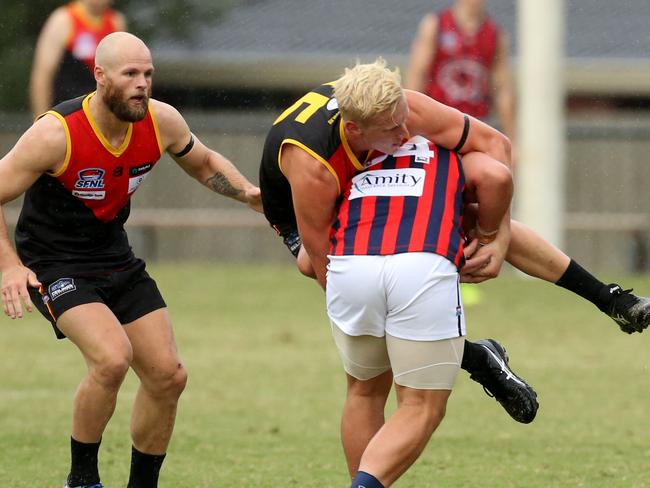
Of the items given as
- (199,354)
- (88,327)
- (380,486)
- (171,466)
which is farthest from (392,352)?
(199,354)

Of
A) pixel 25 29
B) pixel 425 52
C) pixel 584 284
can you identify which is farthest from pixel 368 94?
pixel 25 29

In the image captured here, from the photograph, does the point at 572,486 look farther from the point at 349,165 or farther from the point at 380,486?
the point at 349,165

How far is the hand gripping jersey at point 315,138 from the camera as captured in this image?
5.29 m

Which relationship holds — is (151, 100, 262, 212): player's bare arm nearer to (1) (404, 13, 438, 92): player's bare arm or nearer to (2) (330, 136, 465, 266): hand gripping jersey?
(2) (330, 136, 465, 266): hand gripping jersey

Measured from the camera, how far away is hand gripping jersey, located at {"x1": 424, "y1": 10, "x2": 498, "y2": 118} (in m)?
11.9

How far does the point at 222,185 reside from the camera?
6539 millimetres

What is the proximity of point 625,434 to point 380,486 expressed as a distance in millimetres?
3062

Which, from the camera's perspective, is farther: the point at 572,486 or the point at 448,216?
the point at 572,486

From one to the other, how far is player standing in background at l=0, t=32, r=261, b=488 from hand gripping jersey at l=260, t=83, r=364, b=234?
0.68m

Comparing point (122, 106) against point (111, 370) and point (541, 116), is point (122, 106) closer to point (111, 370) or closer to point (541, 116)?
point (111, 370)

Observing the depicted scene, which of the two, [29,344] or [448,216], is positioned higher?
[448,216]

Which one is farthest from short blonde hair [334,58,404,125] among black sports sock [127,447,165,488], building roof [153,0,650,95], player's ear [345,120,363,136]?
building roof [153,0,650,95]

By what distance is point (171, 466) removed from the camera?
709 cm

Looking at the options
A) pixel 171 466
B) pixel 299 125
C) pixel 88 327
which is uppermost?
pixel 299 125
